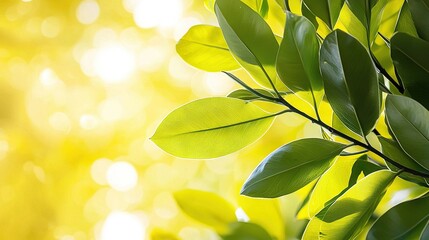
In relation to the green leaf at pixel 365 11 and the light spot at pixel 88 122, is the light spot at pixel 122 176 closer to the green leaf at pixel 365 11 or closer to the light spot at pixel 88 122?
the light spot at pixel 88 122

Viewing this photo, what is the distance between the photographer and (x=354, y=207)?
0.34m

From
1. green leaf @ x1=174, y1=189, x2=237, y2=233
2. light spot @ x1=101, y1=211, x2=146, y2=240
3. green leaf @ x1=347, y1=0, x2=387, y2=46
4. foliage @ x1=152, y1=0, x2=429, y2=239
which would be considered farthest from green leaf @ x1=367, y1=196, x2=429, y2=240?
light spot @ x1=101, y1=211, x2=146, y2=240

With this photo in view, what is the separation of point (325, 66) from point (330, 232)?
102 millimetres

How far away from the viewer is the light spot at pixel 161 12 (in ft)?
2.65

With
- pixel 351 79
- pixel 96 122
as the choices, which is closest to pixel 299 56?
pixel 351 79

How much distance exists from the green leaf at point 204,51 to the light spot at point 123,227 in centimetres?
38

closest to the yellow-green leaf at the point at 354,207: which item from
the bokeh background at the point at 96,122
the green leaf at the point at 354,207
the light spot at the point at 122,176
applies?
the green leaf at the point at 354,207

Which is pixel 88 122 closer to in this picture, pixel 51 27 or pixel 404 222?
pixel 51 27

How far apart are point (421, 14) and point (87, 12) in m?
0.52

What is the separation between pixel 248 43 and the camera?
356 millimetres

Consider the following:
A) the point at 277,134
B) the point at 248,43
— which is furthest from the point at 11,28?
the point at 248,43

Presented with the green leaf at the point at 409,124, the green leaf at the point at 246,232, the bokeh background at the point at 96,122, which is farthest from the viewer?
the bokeh background at the point at 96,122

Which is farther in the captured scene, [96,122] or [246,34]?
[96,122]

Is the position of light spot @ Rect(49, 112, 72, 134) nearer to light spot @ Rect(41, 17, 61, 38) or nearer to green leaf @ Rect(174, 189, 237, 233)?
light spot @ Rect(41, 17, 61, 38)
